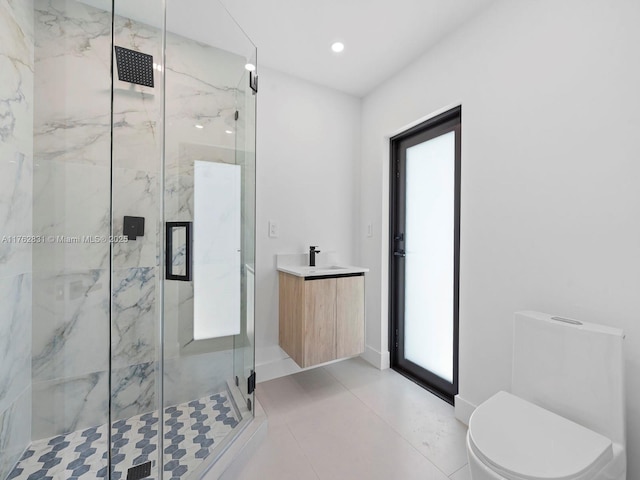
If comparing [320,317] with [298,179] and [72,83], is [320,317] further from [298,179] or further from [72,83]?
[72,83]

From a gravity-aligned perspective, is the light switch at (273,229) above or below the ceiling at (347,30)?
below

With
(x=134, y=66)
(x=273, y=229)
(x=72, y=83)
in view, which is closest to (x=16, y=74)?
(x=72, y=83)

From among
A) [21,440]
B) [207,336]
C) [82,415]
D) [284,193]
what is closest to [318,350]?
[207,336]

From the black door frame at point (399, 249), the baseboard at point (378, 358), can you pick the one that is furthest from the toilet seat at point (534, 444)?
the baseboard at point (378, 358)

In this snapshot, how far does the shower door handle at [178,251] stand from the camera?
1475 mm

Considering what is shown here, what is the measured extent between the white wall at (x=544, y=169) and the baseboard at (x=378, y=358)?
0.77 meters

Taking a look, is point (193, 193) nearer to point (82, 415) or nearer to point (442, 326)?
point (82, 415)

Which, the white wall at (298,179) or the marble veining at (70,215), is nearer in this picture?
the marble veining at (70,215)

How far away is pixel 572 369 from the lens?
3.87 ft

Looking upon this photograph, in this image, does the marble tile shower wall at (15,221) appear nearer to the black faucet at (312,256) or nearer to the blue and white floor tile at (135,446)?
the blue and white floor tile at (135,446)

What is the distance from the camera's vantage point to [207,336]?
1.83 metres

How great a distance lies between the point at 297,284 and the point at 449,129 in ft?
5.08

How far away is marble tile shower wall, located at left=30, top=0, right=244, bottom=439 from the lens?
5.05ft

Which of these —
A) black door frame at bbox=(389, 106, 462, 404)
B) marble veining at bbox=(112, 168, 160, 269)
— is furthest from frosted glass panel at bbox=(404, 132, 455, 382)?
marble veining at bbox=(112, 168, 160, 269)
